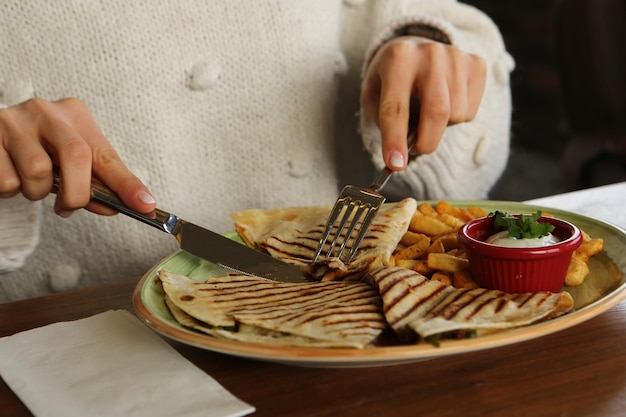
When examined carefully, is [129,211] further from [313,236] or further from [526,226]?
[526,226]

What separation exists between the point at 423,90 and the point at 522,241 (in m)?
0.45

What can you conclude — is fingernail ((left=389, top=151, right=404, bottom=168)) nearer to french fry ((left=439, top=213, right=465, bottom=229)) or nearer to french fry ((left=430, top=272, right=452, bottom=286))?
french fry ((left=439, top=213, right=465, bottom=229))

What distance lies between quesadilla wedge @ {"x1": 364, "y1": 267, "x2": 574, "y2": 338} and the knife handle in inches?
13.4

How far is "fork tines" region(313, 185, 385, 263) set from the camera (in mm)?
1116

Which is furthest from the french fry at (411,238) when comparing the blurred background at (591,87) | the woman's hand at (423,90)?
the blurred background at (591,87)

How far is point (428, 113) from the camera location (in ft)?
4.35

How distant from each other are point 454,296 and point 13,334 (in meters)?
0.60

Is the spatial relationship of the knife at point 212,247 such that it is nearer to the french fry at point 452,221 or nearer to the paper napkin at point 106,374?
the paper napkin at point 106,374

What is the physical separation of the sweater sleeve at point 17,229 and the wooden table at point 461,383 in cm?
46

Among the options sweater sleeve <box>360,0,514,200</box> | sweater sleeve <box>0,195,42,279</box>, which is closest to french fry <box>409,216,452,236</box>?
sweater sleeve <box>360,0,514,200</box>

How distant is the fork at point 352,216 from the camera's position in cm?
112

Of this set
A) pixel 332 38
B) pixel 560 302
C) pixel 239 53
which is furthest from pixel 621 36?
pixel 560 302

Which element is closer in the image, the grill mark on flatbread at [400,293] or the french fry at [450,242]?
the grill mark on flatbread at [400,293]

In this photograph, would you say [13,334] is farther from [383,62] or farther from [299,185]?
[299,185]
